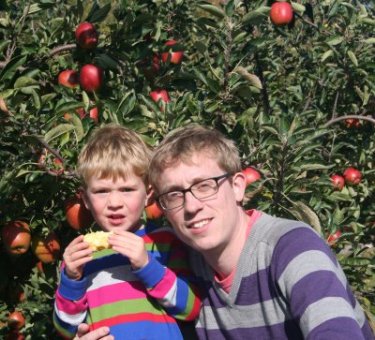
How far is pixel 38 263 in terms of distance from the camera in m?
2.53

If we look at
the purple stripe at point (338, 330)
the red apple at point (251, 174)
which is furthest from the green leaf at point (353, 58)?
the purple stripe at point (338, 330)

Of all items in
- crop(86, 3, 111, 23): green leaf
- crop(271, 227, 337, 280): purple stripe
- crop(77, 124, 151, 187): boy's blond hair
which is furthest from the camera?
crop(86, 3, 111, 23): green leaf

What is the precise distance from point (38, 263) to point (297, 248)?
4.47 ft

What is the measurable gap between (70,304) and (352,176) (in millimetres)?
1767

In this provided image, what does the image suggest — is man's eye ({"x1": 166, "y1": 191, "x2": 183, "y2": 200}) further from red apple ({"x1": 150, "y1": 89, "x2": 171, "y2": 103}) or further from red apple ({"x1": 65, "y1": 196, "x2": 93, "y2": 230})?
red apple ({"x1": 150, "y1": 89, "x2": 171, "y2": 103})

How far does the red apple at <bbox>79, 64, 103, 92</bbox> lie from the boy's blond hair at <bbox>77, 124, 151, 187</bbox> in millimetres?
602

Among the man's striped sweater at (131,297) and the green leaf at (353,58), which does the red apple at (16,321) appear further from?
the green leaf at (353,58)

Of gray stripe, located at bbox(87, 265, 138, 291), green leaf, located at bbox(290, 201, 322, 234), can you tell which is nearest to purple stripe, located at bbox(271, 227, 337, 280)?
gray stripe, located at bbox(87, 265, 138, 291)

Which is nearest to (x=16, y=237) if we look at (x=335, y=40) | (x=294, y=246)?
(x=294, y=246)

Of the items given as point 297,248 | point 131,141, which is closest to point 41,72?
point 131,141

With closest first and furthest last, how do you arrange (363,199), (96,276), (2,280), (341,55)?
1. (96,276)
2. (2,280)
3. (341,55)
4. (363,199)

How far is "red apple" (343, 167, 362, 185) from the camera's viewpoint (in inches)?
122

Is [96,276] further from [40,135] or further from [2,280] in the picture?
[2,280]

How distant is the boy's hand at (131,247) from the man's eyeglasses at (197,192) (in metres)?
0.11
